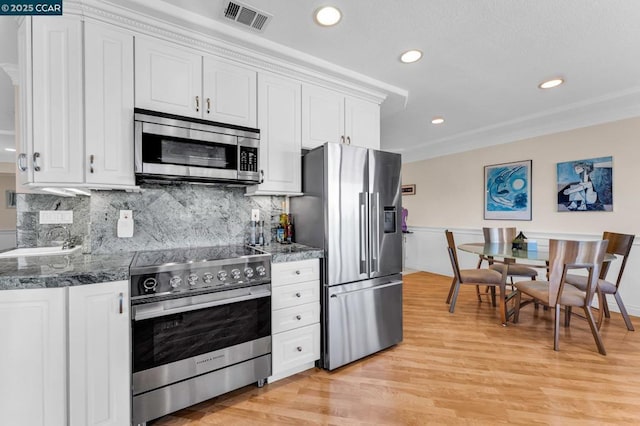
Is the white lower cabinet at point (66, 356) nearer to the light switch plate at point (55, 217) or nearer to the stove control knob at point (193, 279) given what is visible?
the stove control knob at point (193, 279)

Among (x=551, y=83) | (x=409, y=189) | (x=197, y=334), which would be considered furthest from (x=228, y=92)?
(x=409, y=189)

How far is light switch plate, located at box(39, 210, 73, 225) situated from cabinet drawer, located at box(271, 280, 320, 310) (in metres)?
1.76

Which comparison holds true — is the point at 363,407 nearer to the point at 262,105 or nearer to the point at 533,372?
the point at 533,372

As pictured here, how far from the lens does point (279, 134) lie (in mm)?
2418

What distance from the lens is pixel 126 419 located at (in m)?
1.51

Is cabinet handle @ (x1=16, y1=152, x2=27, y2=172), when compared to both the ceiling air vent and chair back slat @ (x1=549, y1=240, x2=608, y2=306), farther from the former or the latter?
chair back slat @ (x1=549, y1=240, x2=608, y2=306)

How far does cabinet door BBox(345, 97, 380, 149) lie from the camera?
110 inches

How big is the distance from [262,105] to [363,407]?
94.4 inches

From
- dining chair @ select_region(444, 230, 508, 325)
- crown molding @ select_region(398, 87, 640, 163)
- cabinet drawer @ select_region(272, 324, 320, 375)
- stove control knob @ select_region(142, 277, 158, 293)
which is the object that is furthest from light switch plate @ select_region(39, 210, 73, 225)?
crown molding @ select_region(398, 87, 640, 163)

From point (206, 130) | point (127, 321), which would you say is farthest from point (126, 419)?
point (206, 130)

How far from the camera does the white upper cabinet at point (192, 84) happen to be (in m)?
1.90

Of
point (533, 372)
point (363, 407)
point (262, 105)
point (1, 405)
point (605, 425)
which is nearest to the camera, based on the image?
point (1, 405)

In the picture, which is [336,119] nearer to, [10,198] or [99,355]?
[99,355]

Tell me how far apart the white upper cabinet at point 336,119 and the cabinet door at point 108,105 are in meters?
1.35
